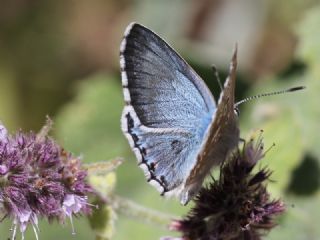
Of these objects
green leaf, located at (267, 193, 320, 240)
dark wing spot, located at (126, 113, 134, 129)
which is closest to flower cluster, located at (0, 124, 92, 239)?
dark wing spot, located at (126, 113, 134, 129)

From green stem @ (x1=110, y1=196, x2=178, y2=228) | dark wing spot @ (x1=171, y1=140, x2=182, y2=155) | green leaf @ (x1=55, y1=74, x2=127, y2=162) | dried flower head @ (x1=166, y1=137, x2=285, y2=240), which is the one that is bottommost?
dried flower head @ (x1=166, y1=137, x2=285, y2=240)

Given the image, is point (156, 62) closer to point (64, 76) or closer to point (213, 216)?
point (213, 216)

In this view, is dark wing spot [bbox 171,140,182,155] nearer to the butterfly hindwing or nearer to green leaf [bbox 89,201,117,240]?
the butterfly hindwing

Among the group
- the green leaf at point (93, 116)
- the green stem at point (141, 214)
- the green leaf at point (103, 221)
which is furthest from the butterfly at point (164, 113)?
the green leaf at point (93, 116)

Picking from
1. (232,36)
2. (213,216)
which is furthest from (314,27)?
(213,216)

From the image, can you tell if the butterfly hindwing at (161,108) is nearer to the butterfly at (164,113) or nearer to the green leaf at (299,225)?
the butterfly at (164,113)
